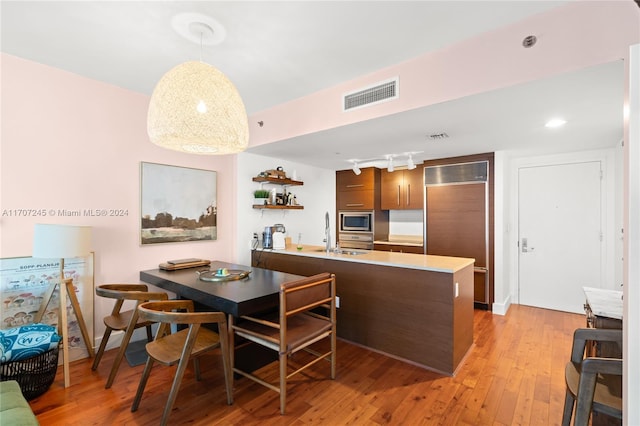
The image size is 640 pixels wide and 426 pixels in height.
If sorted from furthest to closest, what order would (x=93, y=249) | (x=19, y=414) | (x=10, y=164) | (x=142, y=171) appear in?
(x=142, y=171) < (x=93, y=249) < (x=10, y=164) < (x=19, y=414)

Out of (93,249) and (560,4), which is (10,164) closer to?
(93,249)

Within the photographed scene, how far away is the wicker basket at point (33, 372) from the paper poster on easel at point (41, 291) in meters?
0.43

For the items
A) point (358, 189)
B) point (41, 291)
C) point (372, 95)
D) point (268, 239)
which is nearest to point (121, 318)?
point (41, 291)

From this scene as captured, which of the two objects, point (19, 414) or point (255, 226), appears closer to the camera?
point (19, 414)

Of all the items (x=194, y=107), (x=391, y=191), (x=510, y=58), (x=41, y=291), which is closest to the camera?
(x=194, y=107)

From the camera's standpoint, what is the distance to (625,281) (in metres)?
1.00

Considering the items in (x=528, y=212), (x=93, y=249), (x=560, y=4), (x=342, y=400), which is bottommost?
(x=342, y=400)

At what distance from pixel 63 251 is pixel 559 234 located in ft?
18.4

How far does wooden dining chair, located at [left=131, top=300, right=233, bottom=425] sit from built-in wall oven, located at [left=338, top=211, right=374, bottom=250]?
355 cm

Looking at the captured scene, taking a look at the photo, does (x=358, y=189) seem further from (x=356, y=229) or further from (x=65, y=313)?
(x=65, y=313)

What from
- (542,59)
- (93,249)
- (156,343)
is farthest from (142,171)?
(542,59)

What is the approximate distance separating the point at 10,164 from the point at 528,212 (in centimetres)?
590

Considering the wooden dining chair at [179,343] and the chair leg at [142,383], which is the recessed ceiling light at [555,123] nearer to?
the wooden dining chair at [179,343]

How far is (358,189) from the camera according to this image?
5336mm
